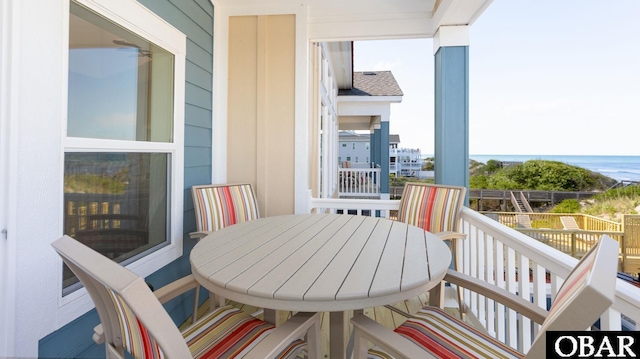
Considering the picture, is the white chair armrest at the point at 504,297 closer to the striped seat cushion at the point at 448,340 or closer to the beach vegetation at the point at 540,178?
the striped seat cushion at the point at 448,340

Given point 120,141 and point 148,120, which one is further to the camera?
point 148,120

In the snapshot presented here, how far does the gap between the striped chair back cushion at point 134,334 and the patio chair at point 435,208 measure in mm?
2207

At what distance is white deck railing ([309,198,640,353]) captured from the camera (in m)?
0.95

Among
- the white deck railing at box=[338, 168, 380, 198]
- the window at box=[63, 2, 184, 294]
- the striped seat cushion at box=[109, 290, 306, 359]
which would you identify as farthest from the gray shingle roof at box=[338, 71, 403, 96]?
the striped seat cushion at box=[109, 290, 306, 359]

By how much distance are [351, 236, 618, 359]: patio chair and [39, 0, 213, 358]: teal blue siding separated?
1.68 meters

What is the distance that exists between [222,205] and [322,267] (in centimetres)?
160

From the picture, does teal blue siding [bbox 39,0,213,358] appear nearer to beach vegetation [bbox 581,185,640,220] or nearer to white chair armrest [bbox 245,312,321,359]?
white chair armrest [bbox 245,312,321,359]

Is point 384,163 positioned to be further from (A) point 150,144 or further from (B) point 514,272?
(A) point 150,144

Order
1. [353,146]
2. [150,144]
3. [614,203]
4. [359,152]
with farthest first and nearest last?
1. [359,152]
2. [353,146]
3. [614,203]
4. [150,144]

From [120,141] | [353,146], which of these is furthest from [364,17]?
[353,146]

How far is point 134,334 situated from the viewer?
69 cm

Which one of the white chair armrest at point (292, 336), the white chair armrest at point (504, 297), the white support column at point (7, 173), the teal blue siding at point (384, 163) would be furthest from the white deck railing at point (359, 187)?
the white support column at point (7, 173)

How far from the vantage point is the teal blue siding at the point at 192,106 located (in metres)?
2.16

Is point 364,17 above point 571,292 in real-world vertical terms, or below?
above
